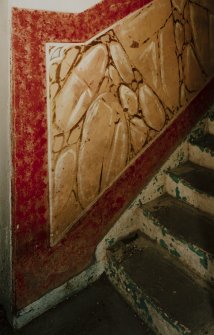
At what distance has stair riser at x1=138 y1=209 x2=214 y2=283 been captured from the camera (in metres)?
2.09

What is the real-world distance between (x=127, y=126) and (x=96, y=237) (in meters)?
0.85

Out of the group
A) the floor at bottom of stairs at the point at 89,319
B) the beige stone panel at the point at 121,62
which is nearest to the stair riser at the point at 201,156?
the beige stone panel at the point at 121,62

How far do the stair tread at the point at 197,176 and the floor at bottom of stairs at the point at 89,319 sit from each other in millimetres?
1010

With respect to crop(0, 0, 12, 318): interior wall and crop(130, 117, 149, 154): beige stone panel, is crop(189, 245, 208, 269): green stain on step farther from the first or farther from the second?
crop(0, 0, 12, 318): interior wall

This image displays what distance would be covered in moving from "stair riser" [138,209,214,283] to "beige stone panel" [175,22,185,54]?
1.32 m

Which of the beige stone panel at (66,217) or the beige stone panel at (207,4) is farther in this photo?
the beige stone panel at (207,4)

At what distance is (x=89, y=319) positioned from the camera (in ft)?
7.22

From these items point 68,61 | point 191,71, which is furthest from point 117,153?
point 191,71

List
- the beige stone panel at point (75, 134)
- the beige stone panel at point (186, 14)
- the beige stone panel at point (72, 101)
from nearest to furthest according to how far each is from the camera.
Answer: the beige stone panel at point (72, 101) → the beige stone panel at point (75, 134) → the beige stone panel at point (186, 14)

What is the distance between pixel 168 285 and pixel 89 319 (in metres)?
0.58

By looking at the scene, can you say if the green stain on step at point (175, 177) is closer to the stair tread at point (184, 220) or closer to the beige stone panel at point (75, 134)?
the stair tread at point (184, 220)

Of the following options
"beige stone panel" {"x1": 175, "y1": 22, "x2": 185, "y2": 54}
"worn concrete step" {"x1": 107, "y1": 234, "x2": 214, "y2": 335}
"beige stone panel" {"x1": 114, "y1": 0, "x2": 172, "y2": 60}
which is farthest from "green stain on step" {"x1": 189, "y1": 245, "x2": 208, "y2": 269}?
"beige stone panel" {"x1": 175, "y1": 22, "x2": 185, "y2": 54}

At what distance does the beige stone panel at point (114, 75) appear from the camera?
212 centimetres

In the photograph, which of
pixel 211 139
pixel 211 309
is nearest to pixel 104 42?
pixel 211 139
